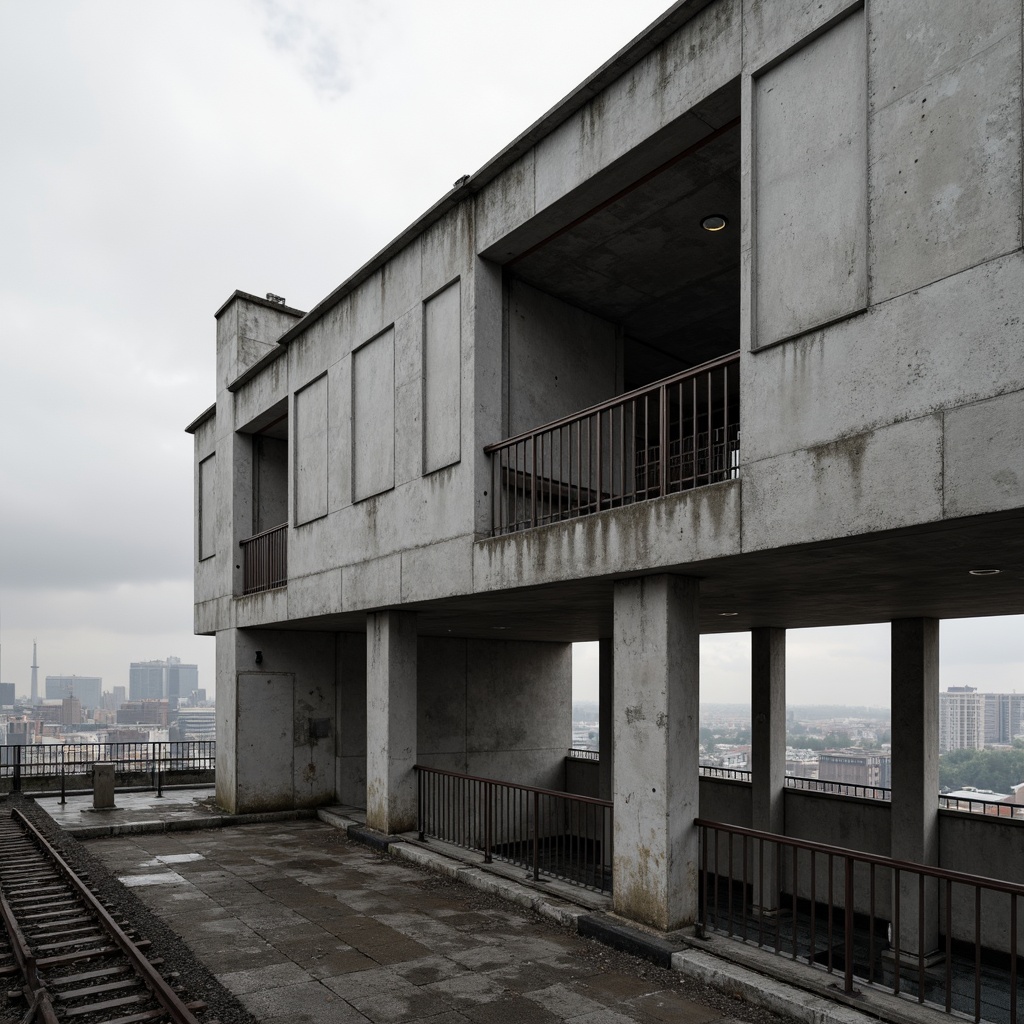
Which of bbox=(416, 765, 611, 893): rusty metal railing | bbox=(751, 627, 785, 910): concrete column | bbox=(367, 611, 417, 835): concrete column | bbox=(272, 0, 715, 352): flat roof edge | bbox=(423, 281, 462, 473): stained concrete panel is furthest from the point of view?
bbox=(751, 627, 785, 910): concrete column

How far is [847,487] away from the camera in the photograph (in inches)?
236

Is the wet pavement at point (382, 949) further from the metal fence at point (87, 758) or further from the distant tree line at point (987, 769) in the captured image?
the distant tree line at point (987, 769)

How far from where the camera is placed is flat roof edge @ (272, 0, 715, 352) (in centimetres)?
766

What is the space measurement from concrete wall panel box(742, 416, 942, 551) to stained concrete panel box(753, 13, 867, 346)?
38.9 inches

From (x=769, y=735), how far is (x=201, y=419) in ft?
44.4

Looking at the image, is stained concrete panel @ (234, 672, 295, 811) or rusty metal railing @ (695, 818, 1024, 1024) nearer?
rusty metal railing @ (695, 818, 1024, 1024)

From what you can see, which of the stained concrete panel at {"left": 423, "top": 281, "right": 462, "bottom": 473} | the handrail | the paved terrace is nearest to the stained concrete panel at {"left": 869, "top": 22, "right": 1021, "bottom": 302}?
the handrail

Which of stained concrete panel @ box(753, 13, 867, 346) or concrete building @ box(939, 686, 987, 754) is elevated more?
stained concrete panel @ box(753, 13, 867, 346)

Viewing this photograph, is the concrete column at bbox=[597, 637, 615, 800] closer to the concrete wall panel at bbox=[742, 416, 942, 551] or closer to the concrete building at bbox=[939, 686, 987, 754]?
the concrete wall panel at bbox=[742, 416, 942, 551]

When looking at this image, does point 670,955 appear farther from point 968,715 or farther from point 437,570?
point 968,715

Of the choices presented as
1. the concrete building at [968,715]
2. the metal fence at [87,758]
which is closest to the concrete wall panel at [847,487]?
the metal fence at [87,758]

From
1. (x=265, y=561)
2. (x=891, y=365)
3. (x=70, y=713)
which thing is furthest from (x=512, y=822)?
(x=70, y=713)

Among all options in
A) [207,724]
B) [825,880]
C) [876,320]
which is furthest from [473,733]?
[207,724]

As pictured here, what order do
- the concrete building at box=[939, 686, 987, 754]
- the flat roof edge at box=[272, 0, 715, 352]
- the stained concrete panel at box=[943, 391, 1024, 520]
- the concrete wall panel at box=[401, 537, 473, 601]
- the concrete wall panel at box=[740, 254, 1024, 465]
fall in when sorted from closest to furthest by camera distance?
the stained concrete panel at box=[943, 391, 1024, 520] → the concrete wall panel at box=[740, 254, 1024, 465] → the flat roof edge at box=[272, 0, 715, 352] → the concrete wall panel at box=[401, 537, 473, 601] → the concrete building at box=[939, 686, 987, 754]
